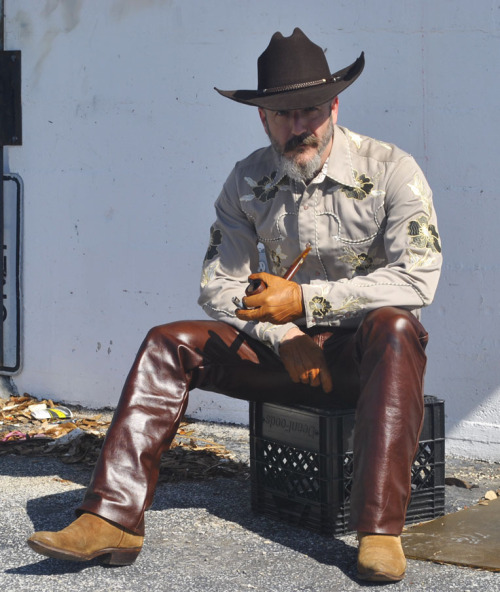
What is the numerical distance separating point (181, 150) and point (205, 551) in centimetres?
298

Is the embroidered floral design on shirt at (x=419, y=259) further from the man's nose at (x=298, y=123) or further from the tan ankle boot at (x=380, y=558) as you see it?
the tan ankle boot at (x=380, y=558)

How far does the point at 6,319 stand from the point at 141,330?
1142mm

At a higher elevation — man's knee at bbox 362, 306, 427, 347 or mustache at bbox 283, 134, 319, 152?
mustache at bbox 283, 134, 319, 152

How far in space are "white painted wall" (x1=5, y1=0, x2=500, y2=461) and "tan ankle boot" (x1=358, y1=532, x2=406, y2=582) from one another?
2006 millimetres

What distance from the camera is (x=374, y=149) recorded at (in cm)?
430

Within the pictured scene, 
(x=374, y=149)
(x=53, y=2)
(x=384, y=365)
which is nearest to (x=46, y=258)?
(x=53, y=2)

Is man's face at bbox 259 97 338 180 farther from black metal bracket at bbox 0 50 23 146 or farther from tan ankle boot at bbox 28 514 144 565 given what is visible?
black metal bracket at bbox 0 50 23 146

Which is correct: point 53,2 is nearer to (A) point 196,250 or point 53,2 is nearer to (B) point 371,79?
(A) point 196,250

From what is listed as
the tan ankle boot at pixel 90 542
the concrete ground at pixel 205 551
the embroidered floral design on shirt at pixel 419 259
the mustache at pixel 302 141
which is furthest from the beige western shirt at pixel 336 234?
the tan ankle boot at pixel 90 542

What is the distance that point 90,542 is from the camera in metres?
3.54

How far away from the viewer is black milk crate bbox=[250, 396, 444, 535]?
13.1 ft

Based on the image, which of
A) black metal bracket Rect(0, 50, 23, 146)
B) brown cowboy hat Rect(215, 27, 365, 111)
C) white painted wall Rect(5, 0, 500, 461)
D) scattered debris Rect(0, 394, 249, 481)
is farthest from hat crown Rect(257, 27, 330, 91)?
black metal bracket Rect(0, 50, 23, 146)

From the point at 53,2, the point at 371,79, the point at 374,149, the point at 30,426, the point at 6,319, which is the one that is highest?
the point at 53,2

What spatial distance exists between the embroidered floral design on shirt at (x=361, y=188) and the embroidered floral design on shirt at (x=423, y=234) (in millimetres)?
273
